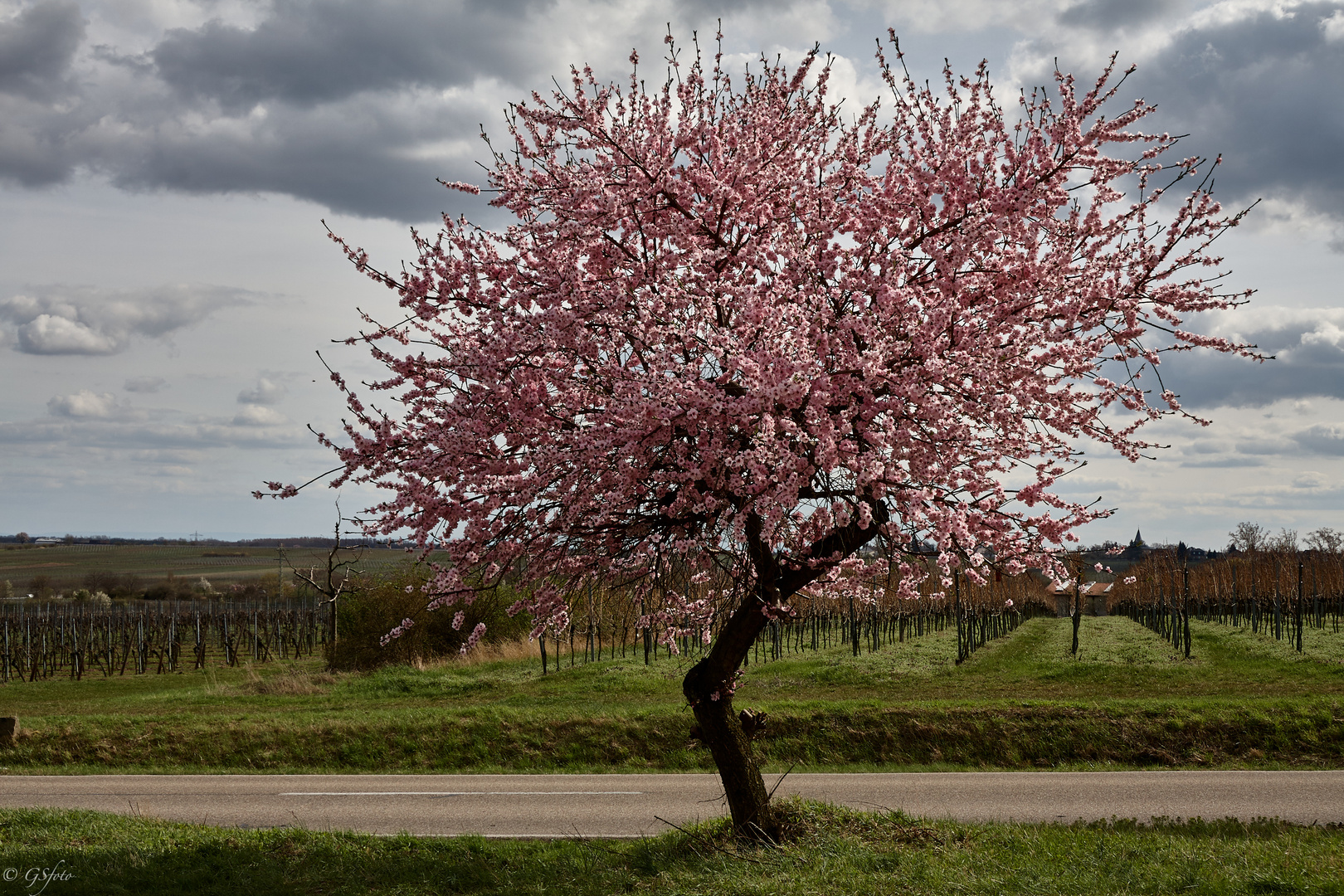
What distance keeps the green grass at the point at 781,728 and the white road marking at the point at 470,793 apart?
2.28 metres

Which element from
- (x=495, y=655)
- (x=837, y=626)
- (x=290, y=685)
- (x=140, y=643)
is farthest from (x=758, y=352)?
(x=837, y=626)

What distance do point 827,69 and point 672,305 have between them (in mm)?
3223

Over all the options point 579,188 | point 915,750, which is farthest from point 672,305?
point 915,750

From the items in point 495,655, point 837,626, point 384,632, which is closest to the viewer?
point 495,655

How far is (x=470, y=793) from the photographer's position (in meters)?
13.8

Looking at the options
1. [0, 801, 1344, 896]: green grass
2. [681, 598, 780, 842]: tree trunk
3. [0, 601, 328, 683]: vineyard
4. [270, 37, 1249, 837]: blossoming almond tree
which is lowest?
[0, 601, 328, 683]: vineyard

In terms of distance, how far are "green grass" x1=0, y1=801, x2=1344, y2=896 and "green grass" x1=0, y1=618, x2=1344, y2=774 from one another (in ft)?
17.7

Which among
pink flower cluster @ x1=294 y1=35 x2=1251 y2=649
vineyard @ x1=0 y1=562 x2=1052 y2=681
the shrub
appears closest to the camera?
pink flower cluster @ x1=294 y1=35 x2=1251 y2=649

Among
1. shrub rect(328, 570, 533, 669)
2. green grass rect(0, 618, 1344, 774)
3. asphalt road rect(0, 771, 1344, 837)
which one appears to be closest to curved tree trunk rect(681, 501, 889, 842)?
asphalt road rect(0, 771, 1344, 837)

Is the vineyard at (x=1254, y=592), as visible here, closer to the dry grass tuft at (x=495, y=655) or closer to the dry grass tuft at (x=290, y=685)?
the dry grass tuft at (x=495, y=655)

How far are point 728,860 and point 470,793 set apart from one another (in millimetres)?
6561

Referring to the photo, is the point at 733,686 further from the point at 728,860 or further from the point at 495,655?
the point at 495,655

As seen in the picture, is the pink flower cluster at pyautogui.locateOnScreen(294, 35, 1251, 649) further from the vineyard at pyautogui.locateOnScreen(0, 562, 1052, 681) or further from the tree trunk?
the vineyard at pyautogui.locateOnScreen(0, 562, 1052, 681)

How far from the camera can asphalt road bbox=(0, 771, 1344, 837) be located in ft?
38.2
